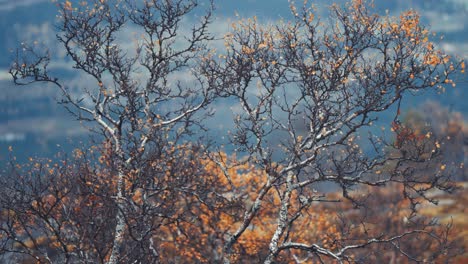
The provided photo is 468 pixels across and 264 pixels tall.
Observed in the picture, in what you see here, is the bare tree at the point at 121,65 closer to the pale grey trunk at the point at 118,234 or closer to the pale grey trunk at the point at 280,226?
the pale grey trunk at the point at 118,234

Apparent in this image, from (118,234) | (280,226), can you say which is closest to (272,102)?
(280,226)

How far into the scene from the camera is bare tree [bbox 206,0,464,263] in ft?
82.4

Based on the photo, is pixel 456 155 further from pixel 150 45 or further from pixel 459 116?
pixel 150 45

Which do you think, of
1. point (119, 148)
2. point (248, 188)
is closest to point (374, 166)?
point (119, 148)

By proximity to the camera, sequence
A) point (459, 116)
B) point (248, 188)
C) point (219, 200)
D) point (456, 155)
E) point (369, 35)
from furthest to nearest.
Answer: point (459, 116) < point (456, 155) < point (248, 188) < point (219, 200) < point (369, 35)

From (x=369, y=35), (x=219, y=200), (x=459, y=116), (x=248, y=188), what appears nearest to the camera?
(x=369, y=35)

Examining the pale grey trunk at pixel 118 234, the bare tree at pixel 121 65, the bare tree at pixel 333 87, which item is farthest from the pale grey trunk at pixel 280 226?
the pale grey trunk at pixel 118 234

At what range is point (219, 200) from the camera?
1150 inches

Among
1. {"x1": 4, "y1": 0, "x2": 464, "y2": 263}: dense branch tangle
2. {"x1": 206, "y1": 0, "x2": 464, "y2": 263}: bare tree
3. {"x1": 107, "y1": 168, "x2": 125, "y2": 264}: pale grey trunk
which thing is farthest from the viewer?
{"x1": 107, "y1": 168, "x2": 125, "y2": 264}: pale grey trunk

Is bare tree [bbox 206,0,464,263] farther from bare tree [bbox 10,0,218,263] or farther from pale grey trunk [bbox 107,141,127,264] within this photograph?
pale grey trunk [bbox 107,141,127,264]

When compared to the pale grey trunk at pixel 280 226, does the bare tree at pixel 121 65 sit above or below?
above

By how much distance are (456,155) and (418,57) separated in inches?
4910

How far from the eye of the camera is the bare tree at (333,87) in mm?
25109

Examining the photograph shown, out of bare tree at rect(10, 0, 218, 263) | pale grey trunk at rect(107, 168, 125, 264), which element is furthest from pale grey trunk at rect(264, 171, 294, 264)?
pale grey trunk at rect(107, 168, 125, 264)
